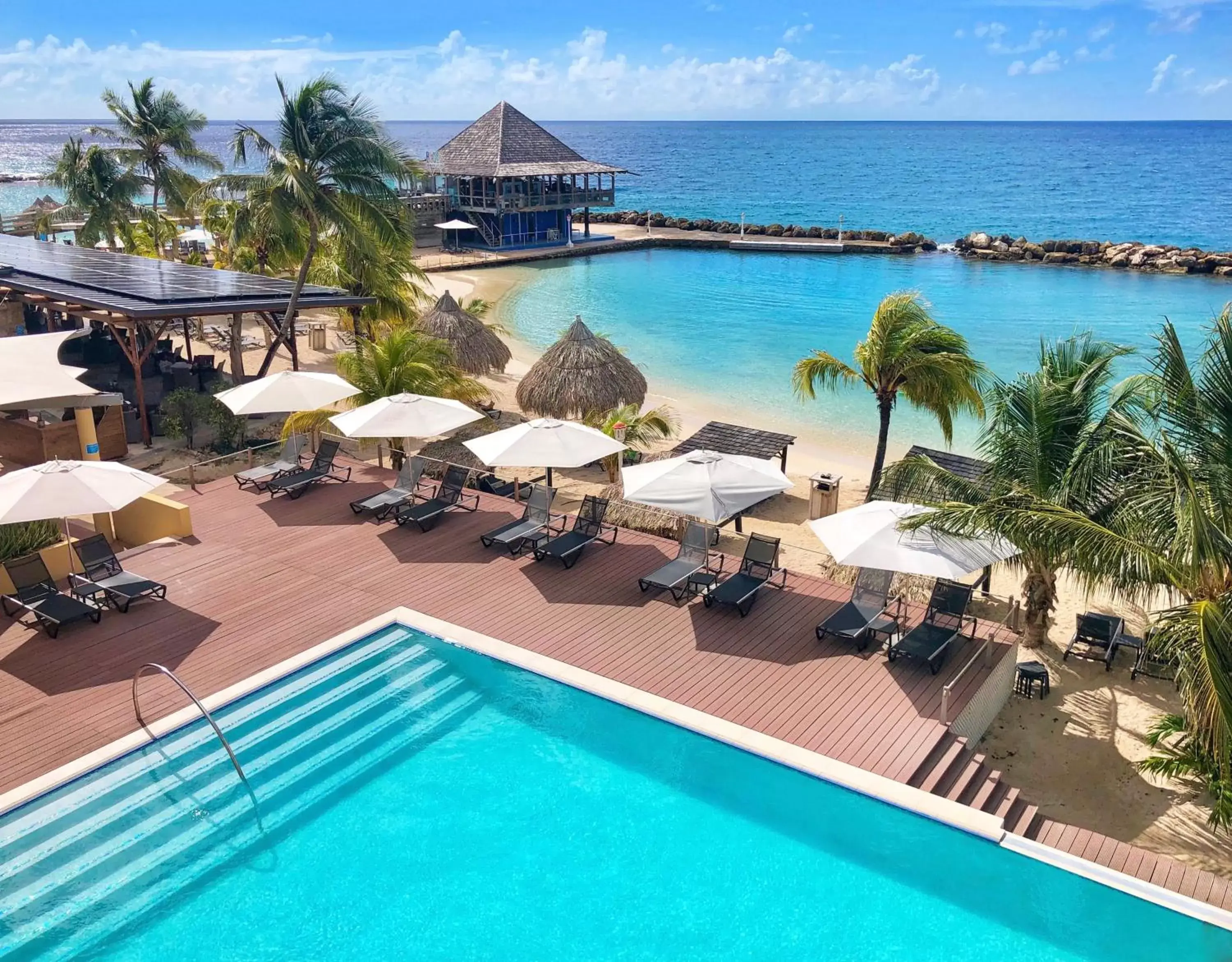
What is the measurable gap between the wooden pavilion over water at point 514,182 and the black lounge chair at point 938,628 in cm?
4703

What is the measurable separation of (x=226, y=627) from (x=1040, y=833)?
8.62 m

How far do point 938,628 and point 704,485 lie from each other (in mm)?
3110

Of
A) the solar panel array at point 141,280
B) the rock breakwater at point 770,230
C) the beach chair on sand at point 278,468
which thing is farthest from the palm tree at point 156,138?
the rock breakwater at point 770,230

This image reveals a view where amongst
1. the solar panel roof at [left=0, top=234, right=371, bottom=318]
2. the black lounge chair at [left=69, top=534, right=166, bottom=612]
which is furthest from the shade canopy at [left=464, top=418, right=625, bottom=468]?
the solar panel roof at [left=0, top=234, right=371, bottom=318]

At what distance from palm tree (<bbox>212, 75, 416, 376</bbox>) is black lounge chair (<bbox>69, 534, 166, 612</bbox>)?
9.39 m

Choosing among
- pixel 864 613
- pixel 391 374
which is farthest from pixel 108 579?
pixel 864 613

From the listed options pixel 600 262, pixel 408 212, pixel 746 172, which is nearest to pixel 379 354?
pixel 408 212

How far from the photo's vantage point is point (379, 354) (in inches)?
647

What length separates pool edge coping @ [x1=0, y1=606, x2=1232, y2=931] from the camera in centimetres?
716

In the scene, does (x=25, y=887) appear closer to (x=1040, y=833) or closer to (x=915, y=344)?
(x=1040, y=833)

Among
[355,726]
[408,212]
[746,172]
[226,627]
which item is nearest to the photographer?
[355,726]

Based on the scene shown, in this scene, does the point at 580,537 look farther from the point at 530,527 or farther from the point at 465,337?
the point at 465,337

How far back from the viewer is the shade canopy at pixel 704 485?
1112 centimetres

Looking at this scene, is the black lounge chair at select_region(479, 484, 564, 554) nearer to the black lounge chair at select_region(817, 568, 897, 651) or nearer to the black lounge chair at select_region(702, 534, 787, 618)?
the black lounge chair at select_region(702, 534, 787, 618)
